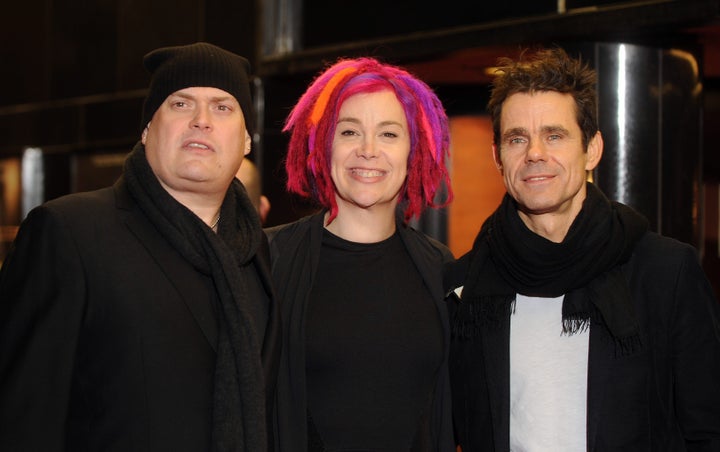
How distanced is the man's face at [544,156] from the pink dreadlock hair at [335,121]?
16.7 inches

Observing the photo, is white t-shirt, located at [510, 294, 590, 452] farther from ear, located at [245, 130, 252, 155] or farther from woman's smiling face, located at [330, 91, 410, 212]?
ear, located at [245, 130, 252, 155]

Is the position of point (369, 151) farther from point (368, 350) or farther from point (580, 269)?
point (580, 269)

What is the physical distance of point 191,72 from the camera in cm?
310

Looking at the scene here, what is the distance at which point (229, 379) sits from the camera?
9.32ft

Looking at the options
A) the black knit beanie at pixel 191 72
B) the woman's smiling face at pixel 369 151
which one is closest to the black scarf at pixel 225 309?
the black knit beanie at pixel 191 72

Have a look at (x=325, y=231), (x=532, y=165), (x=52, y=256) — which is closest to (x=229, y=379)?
(x=52, y=256)

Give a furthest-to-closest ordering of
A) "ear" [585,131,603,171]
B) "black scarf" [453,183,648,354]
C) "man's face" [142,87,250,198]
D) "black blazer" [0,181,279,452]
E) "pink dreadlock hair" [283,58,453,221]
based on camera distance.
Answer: "pink dreadlock hair" [283,58,453,221] < "ear" [585,131,603,171] < "black scarf" [453,183,648,354] < "man's face" [142,87,250,198] < "black blazer" [0,181,279,452]

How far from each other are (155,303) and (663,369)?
1.67 metres

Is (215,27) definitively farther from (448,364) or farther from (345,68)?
(448,364)

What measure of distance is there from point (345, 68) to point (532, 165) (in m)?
0.91

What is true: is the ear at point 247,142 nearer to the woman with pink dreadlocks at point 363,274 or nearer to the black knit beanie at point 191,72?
the black knit beanie at point 191,72

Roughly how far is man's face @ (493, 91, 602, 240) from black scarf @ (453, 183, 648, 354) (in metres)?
0.07

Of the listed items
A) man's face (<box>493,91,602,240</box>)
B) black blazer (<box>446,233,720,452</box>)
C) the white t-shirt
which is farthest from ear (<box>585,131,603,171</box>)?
the white t-shirt

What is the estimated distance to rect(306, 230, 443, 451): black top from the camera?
10.9 feet
